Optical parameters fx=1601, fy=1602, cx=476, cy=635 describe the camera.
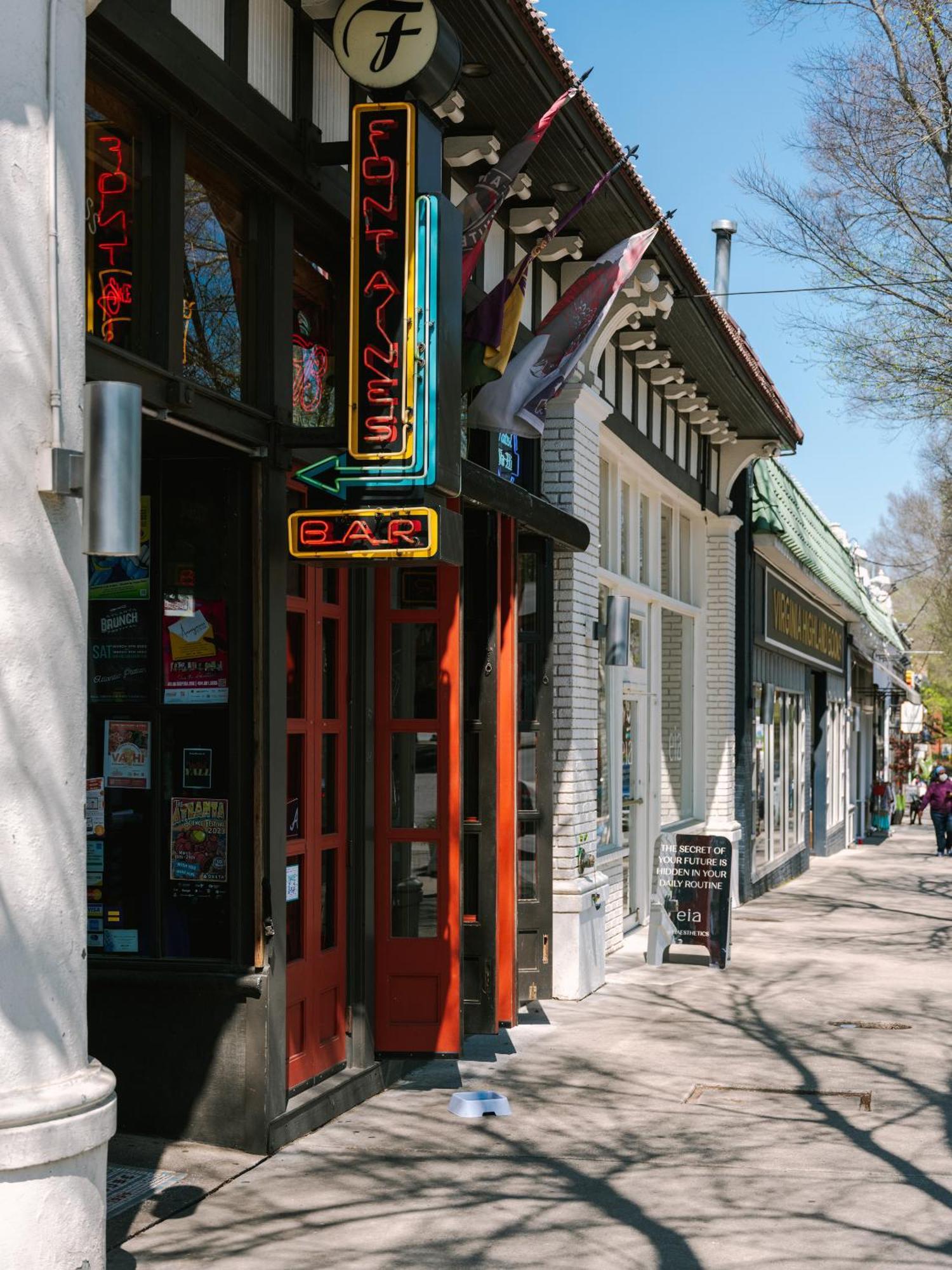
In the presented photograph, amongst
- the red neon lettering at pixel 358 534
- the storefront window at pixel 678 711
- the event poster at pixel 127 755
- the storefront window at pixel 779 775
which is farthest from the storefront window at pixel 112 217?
the storefront window at pixel 779 775

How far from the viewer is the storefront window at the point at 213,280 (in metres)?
6.75

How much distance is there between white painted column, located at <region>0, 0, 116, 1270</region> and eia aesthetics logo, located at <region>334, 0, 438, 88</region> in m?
2.58

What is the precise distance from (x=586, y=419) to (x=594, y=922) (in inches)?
149

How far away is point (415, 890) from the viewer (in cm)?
877

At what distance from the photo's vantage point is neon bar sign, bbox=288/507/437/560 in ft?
22.3

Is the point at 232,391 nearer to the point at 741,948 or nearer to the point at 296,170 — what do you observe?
the point at 296,170

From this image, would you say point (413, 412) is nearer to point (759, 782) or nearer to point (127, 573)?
point (127, 573)

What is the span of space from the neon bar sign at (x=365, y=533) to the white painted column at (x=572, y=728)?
4.69 m

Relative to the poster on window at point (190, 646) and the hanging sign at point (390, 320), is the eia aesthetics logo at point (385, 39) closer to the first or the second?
the hanging sign at point (390, 320)

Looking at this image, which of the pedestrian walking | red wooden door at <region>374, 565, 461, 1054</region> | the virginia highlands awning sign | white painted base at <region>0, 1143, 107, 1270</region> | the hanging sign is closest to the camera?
white painted base at <region>0, 1143, 107, 1270</region>

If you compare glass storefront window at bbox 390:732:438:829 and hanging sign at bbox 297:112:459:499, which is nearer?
hanging sign at bbox 297:112:459:499

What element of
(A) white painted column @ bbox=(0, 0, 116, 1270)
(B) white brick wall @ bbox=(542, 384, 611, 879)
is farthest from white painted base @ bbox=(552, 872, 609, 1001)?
(A) white painted column @ bbox=(0, 0, 116, 1270)

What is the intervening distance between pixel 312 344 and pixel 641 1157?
166 inches

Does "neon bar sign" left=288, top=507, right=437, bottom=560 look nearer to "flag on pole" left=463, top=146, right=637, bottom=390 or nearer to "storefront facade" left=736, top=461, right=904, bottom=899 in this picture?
"flag on pole" left=463, top=146, right=637, bottom=390
